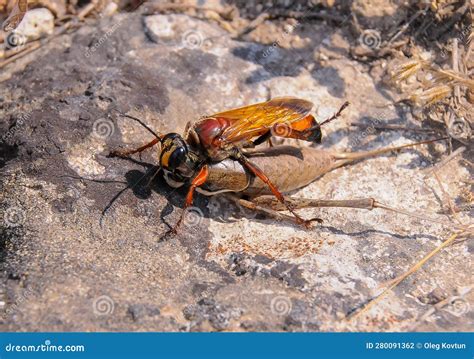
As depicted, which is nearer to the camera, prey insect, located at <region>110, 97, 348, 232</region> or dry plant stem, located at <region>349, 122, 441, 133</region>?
prey insect, located at <region>110, 97, 348, 232</region>

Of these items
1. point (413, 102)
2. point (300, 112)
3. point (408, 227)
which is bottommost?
point (408, 227)

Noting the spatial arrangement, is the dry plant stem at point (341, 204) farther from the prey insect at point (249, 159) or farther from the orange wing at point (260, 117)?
the orange wing at point (260, 117)

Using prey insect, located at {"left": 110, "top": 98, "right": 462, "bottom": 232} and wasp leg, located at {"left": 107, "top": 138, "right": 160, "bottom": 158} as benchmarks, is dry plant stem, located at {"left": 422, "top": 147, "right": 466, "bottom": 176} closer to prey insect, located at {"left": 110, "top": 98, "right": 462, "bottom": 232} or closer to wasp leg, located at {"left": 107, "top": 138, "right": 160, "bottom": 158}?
prey insect, located at {"left": 110, "top": 98, "right": 462, "bottom": 232}

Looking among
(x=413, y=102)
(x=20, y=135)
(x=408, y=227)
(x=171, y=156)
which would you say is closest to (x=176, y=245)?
(x=171, y=156)

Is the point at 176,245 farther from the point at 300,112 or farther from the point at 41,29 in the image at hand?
the point at 41,29

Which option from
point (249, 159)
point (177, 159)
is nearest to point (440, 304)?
point (249, 159)

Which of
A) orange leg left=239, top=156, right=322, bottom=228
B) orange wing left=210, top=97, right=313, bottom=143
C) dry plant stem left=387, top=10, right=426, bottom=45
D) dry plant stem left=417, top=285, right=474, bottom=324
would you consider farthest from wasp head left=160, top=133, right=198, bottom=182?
dry plant stem left=387, top=10, right=426, bottom=45

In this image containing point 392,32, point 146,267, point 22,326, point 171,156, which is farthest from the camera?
point 392,32

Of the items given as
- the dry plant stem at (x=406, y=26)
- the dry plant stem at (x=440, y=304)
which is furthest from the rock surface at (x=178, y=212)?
the dry plant stem at (x=406, y=26)
